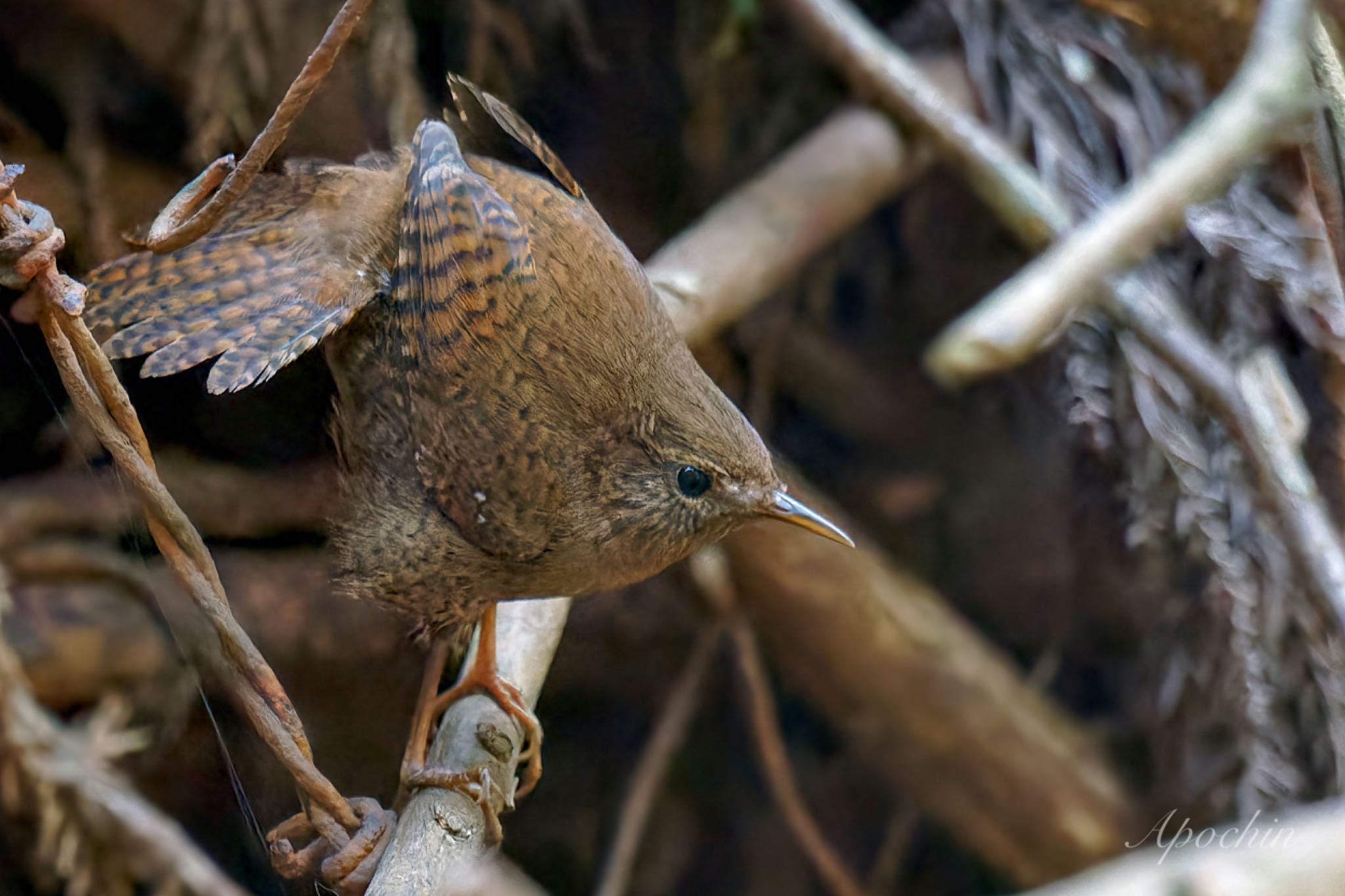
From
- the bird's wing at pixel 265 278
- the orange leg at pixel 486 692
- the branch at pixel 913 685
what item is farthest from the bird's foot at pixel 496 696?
the branch at pixel 913 685

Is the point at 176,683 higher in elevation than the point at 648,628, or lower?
higher

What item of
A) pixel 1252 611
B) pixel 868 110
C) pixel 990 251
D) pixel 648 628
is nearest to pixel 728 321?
pixel 648 628

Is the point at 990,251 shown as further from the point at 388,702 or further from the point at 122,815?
the point at 122,815

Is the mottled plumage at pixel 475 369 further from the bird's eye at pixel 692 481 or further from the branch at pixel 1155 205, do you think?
the branch at pixel 1155 205

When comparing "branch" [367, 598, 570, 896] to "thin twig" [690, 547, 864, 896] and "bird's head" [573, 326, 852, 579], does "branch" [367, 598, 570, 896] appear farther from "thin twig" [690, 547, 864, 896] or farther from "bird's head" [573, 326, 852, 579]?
"thin twig" [690, 547, 864, 896]

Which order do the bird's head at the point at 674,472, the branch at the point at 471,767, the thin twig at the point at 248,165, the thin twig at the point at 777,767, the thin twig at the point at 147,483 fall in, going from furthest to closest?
the thin twig at the point at 777,767 → the bird's head at the point at 674,472 → the branch at the point at 471,767 → the thin twig at the point at 248,165 → the thin twig at the point at 147,483

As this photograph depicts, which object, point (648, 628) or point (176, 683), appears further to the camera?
point (648, 628)

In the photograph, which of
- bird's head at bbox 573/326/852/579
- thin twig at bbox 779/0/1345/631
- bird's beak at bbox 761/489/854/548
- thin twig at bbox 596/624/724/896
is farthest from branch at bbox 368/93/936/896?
thin twig at bbox 596/624/724/896

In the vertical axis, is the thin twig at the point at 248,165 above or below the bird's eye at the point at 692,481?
above
